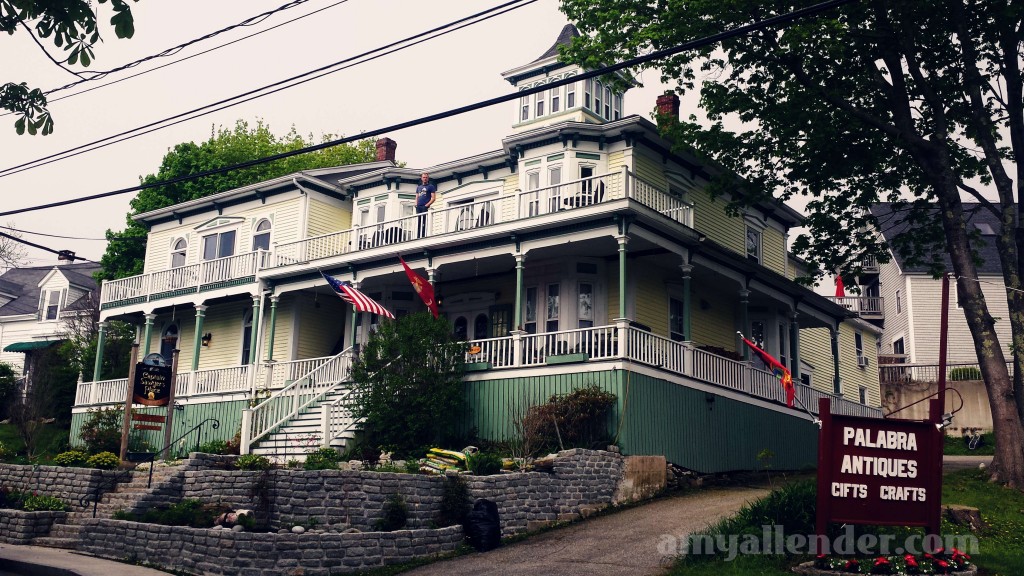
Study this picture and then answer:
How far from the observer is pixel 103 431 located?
29016 mm

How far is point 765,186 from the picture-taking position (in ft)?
77.3

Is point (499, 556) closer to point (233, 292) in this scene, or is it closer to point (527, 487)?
point (527, 487)

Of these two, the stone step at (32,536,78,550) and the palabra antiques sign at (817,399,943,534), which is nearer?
the palabra antiques sign at (817,399,943,534)

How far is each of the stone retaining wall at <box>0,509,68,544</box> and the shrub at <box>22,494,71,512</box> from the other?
0.50 metres

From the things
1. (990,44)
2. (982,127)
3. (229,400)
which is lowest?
(229,400)

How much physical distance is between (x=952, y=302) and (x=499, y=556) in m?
37.2

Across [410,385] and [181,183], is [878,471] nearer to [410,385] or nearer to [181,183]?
[410,385]

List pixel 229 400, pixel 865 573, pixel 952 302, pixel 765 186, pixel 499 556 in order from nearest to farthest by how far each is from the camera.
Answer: pixel 865 573 → pixel 499 556 → pixel 765 186 → pixel 229 400 → pixel 952 302

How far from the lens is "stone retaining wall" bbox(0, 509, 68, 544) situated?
18.6m

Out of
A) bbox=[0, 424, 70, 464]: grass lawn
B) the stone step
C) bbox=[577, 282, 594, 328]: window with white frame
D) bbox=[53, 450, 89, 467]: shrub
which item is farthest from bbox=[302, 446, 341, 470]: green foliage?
bbox=[0, 424, 70, 464]: grass lawn

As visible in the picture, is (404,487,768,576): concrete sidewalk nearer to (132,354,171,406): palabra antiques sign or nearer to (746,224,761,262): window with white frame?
(132,354,171,406): palabra antiques sign

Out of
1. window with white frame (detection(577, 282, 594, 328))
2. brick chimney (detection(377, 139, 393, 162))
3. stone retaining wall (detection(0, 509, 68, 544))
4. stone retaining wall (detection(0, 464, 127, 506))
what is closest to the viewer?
stone retaining wall (detection(0, 509, 68, 544))

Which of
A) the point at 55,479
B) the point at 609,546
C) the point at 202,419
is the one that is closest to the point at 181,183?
the point at 202,419

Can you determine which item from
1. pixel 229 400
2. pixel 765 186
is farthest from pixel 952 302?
pixel 229 400
